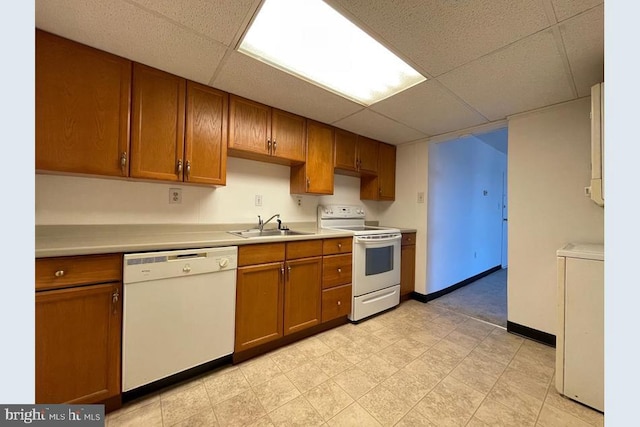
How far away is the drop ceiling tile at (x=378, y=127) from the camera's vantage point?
7.73ft

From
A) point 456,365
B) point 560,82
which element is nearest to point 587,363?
point 456,365

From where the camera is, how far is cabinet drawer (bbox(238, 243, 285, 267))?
1.67m

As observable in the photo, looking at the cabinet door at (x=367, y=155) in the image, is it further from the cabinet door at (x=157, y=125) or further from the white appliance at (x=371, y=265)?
the cabinet door at (x=157, y=125)

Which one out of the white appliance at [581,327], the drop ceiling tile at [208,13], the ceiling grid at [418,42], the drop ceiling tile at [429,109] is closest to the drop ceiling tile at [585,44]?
the ceiling grid at [418,42]

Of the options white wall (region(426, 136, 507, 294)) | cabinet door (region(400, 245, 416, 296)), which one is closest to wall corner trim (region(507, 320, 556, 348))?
white wall (region(426, 136, 507, 294))

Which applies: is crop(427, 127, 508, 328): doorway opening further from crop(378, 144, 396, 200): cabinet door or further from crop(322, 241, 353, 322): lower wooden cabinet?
crop(322, 241, 353, 322): lower wooden cabinet

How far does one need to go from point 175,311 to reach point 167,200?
35.6 inches

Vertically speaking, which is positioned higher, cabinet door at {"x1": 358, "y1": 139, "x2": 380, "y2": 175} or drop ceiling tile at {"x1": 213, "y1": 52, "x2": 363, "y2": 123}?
drop ceiling tile at {"x1": 213, "y1": 52, "x2": 363, "y2": 123}

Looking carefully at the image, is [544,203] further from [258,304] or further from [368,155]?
[258,304]

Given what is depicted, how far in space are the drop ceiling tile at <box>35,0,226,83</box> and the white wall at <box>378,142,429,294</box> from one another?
2543 millimetres

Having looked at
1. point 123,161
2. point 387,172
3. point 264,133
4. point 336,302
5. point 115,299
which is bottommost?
point 336,302

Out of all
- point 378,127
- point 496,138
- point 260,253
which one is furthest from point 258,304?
point 496,138

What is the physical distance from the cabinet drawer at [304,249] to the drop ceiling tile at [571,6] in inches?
77.1

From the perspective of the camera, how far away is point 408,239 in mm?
2945
